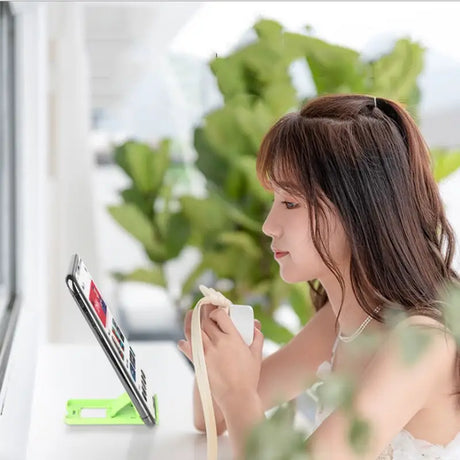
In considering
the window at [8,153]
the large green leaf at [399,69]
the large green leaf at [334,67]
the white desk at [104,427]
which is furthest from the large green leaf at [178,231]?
the white desk at [104,427]

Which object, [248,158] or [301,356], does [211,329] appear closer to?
[301,356]

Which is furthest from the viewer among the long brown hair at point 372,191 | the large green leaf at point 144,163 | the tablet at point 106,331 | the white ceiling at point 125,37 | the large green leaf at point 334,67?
the white ceiling at point 125,37

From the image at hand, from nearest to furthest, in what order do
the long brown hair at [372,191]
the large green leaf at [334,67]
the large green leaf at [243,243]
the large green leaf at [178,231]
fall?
the long brown hair at [372,191] → the large green leaf at [334,67] → the large green leaf at [243,243] → the large green leaf at [178,231]

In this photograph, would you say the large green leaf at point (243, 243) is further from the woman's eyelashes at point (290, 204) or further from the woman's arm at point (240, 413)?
the woman's arm at point (240, 413)

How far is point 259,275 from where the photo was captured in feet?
11.0

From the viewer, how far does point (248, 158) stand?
2953mm

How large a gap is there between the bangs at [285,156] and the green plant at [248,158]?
55.8 inches

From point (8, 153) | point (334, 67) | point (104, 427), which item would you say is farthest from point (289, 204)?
point (334, 67)

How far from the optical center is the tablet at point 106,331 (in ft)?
3.20

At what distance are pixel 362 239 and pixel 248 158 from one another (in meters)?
1.89

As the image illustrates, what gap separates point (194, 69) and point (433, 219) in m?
6.98

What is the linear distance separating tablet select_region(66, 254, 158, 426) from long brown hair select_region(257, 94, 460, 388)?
288mm

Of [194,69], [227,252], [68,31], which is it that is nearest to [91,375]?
[227,252]

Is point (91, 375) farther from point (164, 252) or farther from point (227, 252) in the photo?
point (164, 252)
